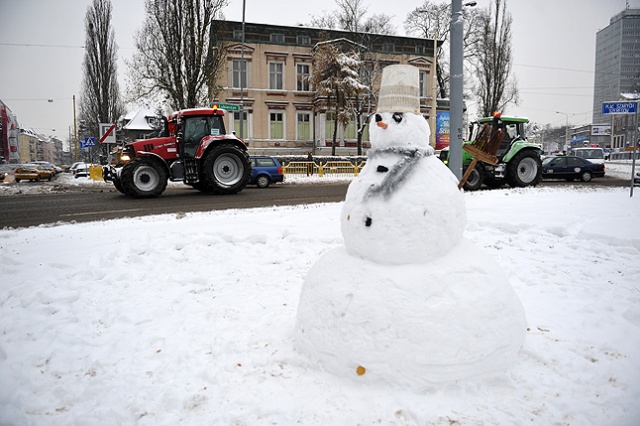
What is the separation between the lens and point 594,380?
2.76 m

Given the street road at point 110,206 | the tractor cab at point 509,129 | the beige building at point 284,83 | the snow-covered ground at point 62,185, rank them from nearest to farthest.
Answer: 1. the street road at point 110,206
2. the tractor cab at point 509,129
3. the snow-covered ground at point 62,185
4. the beige building at point 284,83


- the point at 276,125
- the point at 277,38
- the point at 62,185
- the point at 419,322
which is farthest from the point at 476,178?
the point at 277,38

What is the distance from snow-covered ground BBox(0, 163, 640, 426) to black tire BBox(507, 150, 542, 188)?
756 centimetres

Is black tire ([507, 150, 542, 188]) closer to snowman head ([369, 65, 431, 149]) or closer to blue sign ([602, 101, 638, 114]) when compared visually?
blue sign ([602, 101, 638, 114])

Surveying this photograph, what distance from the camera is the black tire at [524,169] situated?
45.4 ft

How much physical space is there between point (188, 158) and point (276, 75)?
73.4ft

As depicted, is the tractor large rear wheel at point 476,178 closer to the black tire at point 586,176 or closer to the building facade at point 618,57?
the building facade at point 618,57

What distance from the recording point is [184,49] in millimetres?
20016

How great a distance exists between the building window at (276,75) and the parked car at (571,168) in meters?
21.1

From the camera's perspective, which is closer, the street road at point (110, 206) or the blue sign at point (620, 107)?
the street road at point (110, 206)

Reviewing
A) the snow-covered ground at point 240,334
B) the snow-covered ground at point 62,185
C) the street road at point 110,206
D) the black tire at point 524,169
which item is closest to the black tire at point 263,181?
the snow-covered ground at point 62,185

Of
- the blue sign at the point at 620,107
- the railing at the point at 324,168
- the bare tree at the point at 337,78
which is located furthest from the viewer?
the bare tree at the point at 337,78

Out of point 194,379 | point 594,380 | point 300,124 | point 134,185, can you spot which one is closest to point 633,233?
point 594,380

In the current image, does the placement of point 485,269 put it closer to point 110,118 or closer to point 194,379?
point 194,379
